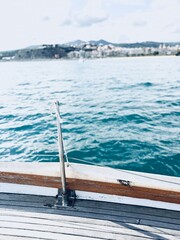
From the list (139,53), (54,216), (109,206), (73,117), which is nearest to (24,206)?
(54,216)

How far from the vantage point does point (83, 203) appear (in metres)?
2.76

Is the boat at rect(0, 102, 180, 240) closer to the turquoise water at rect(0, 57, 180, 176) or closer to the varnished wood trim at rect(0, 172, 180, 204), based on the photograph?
the varnished wood trim at rect(0, 172, 180, 204)

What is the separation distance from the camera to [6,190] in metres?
2.92

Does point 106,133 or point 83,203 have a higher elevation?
point 83,203

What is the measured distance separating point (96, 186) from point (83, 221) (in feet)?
1.23

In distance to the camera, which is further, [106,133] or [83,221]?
[106,133]

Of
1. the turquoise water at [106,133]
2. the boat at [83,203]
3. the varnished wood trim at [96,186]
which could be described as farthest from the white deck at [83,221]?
the turquoise water at [106,133]

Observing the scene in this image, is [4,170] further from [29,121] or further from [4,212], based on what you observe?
[29,121]

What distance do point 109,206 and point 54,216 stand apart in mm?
612

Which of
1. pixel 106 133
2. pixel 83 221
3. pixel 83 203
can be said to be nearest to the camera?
A: pixel 83 221

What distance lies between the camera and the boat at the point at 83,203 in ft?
7.94

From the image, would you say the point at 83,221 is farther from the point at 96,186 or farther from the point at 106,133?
the point at 106,133

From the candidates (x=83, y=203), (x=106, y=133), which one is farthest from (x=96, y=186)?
(x=106, y=133)

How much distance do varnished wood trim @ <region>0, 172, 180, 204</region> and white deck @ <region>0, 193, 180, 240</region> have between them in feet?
0.70
